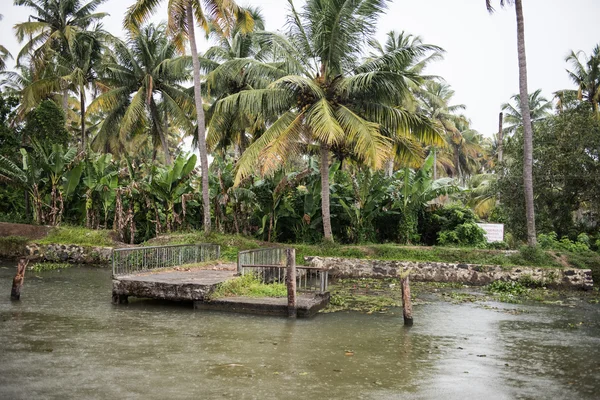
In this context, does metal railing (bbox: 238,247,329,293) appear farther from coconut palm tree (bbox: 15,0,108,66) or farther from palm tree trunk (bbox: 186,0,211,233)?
coconut palm tree (bbox: 15,0,108,66)

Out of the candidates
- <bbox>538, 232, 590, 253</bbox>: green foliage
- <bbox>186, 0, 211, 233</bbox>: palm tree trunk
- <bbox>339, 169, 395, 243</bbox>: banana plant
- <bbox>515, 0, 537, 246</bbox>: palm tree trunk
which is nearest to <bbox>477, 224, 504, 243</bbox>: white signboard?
<bbox>538, 232, 590, 253</bbox>: green foliage

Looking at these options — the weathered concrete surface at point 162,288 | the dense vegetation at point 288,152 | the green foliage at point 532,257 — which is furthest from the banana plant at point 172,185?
the green foliage at point 532,257

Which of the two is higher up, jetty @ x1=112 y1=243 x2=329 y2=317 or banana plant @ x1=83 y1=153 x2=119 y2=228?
banana plant @ x1=83 y1=153 x2=119 y2=228

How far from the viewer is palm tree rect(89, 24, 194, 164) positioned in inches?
1081

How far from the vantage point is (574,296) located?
651 inches

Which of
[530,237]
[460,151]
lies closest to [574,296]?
[530,237]

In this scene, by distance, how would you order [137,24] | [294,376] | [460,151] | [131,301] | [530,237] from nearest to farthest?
[294,376] → [131,301] → [530,237] → [137,24] → [460,151]

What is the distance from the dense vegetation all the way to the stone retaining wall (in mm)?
1828

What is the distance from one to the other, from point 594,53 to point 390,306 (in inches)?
1109

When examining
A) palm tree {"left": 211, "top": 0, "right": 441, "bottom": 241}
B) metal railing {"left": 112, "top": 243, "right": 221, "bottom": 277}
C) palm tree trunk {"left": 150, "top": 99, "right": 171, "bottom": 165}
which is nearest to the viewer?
metal railing {"left": 112, "top": 243, "right": 221, "bottom": 277}

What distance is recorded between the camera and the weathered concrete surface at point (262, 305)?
1182 centimetres

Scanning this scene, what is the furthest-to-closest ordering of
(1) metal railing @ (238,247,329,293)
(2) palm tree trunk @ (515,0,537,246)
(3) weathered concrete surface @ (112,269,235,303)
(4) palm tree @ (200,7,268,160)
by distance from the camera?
(4) palm tree @ (200,7,268,160) → (2) palm tree trunk @ (515,0,537,246) → (1) metal railing @ (238,247,329,293) → (3) weathered concrete surface @ (112,269,235,303)

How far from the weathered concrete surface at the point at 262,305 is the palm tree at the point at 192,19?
893cm

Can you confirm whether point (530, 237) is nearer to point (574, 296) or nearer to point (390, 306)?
point (574, 296)
